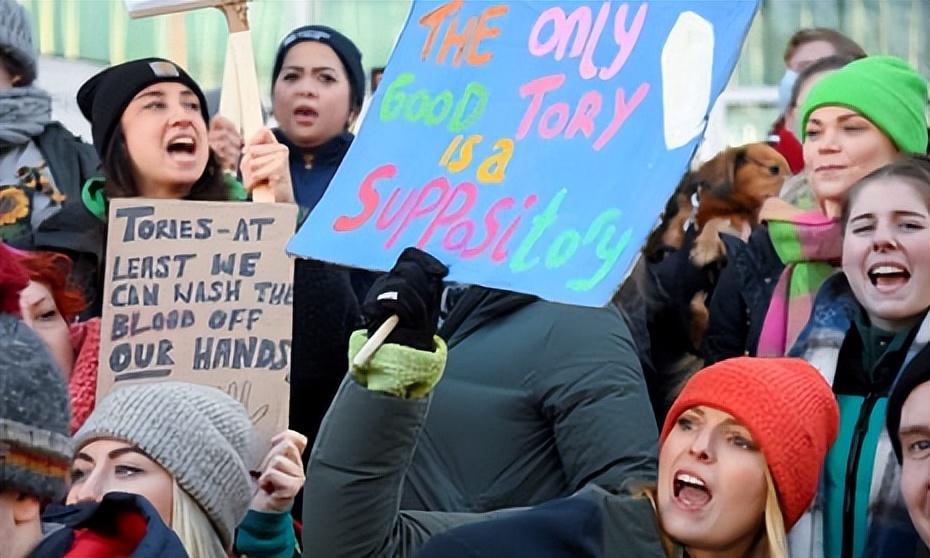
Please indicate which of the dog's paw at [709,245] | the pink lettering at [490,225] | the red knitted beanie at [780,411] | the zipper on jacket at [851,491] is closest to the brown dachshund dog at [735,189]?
the dog's paw at [709,245]

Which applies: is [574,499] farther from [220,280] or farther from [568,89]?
[220,280]

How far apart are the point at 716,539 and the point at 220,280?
1.36 m

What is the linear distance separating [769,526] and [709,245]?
6.96 feet

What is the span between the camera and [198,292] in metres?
4.19

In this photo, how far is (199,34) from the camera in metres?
8.68

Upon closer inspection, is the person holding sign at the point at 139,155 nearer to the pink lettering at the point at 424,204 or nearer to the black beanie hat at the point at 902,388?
the pink lettering at the point at 424,204

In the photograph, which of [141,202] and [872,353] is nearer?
[872,353]

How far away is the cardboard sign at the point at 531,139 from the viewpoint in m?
3.22

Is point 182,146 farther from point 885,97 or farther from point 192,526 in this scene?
point 885,97

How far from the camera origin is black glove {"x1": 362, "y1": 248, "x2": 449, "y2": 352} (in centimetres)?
310

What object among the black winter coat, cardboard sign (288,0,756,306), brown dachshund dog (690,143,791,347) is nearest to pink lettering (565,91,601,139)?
cardboard sign (288,0,756,306)

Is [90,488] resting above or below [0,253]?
below

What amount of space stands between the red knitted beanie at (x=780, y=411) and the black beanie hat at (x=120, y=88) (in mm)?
1835

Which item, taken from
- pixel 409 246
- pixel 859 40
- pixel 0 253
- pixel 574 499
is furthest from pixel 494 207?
pixel 859 40
